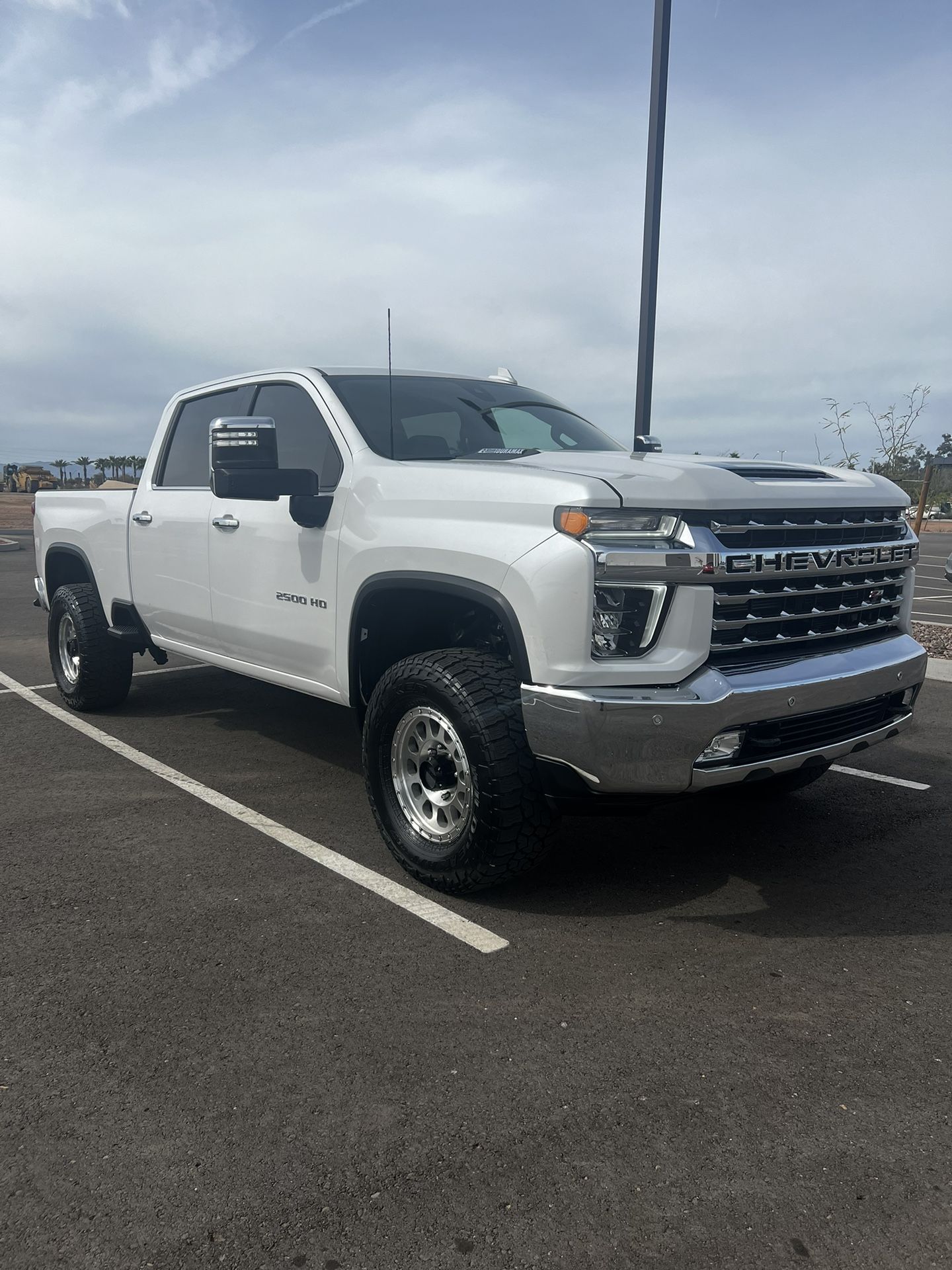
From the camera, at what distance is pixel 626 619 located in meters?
3.38

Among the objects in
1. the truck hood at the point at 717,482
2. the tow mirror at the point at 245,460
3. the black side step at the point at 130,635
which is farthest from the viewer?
the black side step at the point at 130,635

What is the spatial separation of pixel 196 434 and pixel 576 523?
3.38 metres

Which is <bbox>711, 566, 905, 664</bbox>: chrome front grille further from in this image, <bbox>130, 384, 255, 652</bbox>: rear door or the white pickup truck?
<bbox>130, 384, 255, 652</bbox>: rear door

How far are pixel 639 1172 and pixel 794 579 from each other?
2117 millimetres

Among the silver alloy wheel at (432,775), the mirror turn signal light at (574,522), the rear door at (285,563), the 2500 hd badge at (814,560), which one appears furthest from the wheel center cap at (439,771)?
the 2500 hd badge at (814,560)

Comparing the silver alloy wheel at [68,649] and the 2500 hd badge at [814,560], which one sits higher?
the 2500 hd badge at [814,560]

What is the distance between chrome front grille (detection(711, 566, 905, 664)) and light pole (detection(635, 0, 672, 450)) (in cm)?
419

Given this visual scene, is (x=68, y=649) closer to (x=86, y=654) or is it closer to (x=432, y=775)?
(x=86, y=654)

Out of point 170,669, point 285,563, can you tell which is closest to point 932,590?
point 170,669

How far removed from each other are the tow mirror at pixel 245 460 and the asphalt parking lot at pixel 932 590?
4.69m

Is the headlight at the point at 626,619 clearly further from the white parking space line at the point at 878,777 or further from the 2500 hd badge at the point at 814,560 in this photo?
the white parking space line at the point at 878,777

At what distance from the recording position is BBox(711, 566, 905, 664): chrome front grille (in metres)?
3.50

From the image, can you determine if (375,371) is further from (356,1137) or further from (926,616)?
(926,616)

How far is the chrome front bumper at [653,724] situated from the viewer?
331cm
